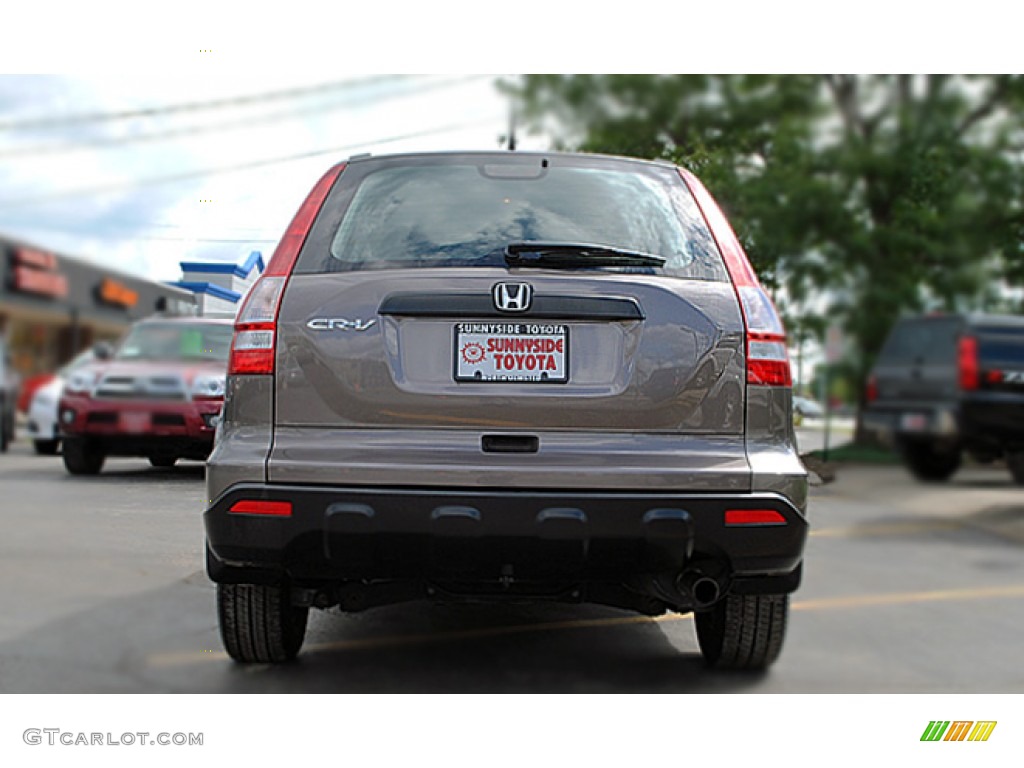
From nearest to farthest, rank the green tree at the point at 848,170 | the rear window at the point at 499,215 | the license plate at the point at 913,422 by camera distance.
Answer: the rear window at the point at 499,215
the license plate at the point at 913,422
the green tree at the point at 848,170

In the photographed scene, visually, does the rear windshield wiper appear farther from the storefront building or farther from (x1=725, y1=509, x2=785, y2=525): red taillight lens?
the storefront building

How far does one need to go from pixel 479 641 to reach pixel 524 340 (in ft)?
4.81

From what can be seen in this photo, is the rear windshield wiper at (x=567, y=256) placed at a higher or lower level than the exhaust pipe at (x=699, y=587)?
higher

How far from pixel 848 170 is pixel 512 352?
5.40 ft

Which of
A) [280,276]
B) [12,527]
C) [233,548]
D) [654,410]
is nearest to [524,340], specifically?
[654,410]

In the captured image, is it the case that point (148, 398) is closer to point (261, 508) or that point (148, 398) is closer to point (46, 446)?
point (46, 446)

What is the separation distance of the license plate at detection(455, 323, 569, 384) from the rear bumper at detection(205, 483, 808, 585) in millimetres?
329

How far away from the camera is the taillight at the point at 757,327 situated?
2.71m

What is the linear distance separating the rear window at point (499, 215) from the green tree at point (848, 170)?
69 cm

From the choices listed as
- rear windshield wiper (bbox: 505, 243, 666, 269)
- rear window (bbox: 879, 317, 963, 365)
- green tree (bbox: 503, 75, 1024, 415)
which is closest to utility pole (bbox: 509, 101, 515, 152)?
green tree (bbox: 503, 75, 1024, 415)

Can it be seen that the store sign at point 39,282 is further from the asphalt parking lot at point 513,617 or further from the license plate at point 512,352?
the license plate at point 512,352

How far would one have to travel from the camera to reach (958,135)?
3.58 metres

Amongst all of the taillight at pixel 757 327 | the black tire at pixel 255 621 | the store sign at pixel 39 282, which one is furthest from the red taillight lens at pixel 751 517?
the store sign at pixel 39 282

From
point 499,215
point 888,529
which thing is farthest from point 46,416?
point 888,529
